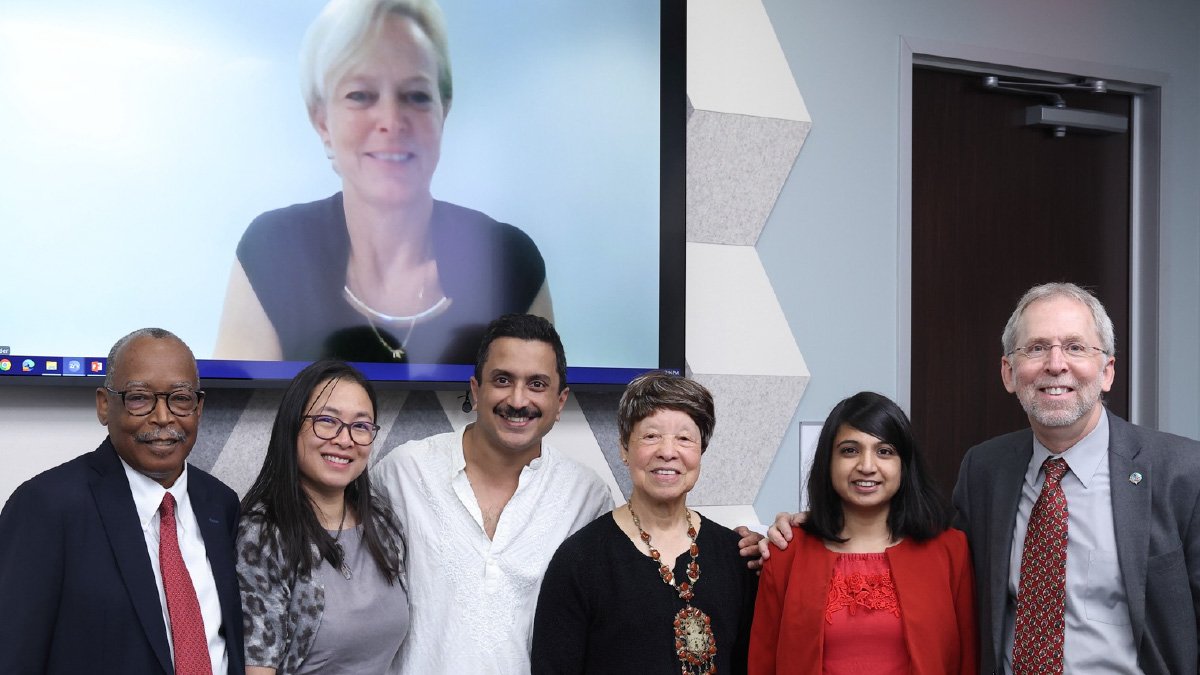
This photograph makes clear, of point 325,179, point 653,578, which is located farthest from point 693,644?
point 325,179

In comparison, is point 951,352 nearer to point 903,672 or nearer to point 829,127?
point 829,127

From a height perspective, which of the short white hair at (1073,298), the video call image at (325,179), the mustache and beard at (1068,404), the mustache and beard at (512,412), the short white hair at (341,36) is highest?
the short white hair at (341,36)

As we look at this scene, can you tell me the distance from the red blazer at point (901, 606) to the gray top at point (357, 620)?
70cm

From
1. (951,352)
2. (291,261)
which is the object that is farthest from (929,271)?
(291,261)

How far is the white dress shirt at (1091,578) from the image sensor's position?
1943mm

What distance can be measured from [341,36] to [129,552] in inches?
52.3

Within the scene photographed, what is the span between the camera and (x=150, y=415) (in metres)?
1.75

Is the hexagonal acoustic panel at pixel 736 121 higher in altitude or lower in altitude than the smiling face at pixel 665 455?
higher

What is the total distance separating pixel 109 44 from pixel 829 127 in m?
1.92

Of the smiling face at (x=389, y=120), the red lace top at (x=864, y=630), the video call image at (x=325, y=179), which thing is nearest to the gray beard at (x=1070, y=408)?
the red lace top at (x=864, y=630)

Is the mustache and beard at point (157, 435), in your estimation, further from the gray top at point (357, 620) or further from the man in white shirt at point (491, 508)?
the man in white shirt at point (491, 508)

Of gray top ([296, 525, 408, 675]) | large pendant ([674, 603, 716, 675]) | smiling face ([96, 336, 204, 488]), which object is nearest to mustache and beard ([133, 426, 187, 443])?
smiling face ([96, 336, 204, 488])

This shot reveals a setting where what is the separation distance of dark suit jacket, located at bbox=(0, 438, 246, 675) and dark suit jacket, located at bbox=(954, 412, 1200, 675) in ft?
4.88

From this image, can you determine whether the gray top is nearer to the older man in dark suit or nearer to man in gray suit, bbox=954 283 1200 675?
the older man in dark suit
